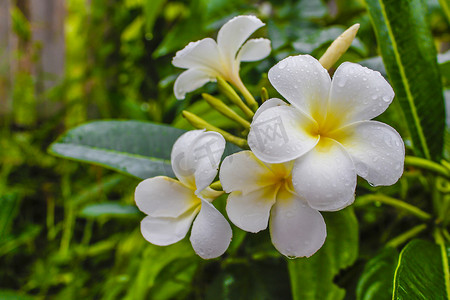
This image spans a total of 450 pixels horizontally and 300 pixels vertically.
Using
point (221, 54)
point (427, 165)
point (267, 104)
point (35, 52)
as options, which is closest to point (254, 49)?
point (221, 54)

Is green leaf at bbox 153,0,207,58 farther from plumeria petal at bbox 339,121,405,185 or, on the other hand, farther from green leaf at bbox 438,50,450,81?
plumeria petal at bbox 339,121,405,185

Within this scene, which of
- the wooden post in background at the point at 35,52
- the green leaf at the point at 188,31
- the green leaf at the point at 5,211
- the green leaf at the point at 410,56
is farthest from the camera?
the wooden post in background at the point at 35,52

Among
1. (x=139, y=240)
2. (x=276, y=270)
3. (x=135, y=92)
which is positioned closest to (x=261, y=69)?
(x=276, y=270)

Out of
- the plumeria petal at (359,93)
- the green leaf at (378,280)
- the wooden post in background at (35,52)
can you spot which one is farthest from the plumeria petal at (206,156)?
the wooden post in background at (35,52)

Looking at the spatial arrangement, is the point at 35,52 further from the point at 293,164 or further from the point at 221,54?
the point at 293,164

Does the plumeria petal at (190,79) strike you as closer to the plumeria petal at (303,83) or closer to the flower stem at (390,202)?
the plumeria petal at (303,83)

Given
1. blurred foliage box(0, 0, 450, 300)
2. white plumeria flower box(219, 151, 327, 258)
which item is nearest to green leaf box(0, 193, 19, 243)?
blurred foliage box(0, 0, 450, 300)
